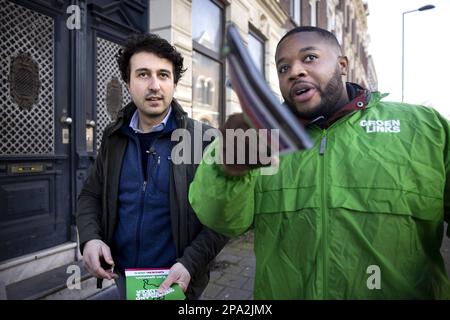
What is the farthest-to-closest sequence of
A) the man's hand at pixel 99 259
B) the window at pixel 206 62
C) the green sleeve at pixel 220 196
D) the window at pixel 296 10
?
the window at pixel 296 10 < the window at pixel 206 62 < the man's hand at pixel 99 259 < the green sleeve at pixel 220 196

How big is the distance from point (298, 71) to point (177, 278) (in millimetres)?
1170

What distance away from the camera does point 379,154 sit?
4.02ft

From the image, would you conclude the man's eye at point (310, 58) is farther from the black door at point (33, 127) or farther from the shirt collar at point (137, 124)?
the black door at point (33, 127)

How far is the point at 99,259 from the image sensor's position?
1.67 meters

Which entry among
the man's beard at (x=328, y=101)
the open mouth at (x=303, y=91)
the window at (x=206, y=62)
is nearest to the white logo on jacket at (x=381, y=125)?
the man's beard at (x=328, y=101)

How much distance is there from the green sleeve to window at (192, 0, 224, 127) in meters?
4.46

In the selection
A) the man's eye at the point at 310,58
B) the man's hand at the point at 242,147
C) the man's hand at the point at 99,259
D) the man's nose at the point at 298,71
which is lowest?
the man's hand at the point at 99,259

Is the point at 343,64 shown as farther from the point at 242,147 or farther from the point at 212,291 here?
the point at 212,291

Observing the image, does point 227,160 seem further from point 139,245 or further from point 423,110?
point 139,245

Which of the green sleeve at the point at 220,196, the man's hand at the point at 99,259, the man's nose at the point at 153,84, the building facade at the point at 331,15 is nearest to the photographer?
the green sleeve at the point at 220,196

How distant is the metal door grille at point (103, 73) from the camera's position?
3850 millimetres

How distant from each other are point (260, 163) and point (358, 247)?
627mm

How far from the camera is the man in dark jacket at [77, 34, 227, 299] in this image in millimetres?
1703

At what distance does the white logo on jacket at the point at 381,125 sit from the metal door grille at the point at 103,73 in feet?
11.2
